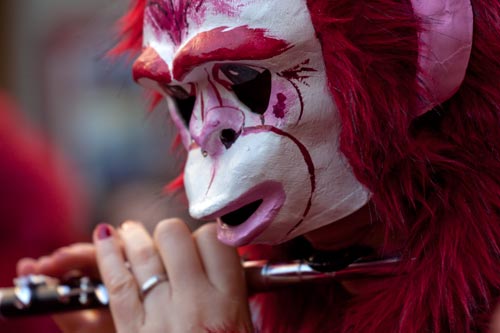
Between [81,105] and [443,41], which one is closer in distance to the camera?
[443,41]

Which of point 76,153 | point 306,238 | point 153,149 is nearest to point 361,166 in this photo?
point 306,238

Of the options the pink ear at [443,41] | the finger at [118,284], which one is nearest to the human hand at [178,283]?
the finger at [118,284]

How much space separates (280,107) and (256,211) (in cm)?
9

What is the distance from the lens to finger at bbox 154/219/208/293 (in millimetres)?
821

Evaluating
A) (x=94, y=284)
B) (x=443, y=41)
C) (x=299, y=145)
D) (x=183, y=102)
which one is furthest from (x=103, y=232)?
(x=443, y=41)

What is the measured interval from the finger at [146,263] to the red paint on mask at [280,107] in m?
0.23

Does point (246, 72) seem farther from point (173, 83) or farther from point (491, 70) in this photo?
point (491, 70)

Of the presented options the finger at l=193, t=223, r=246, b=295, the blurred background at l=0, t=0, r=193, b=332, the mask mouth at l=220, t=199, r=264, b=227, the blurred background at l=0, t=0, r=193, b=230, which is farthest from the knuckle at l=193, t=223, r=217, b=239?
the blurred background at l=0, t=0, r=193, b=230

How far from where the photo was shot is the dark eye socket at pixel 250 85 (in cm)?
70

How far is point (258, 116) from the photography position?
70cm

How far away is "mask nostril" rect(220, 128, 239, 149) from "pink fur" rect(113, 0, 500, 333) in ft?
0.30

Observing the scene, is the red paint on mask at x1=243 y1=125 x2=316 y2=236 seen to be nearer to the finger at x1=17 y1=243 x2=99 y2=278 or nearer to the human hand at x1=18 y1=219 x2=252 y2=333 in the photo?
the human hand at x1=18 y1=219 x2=252 y2=333

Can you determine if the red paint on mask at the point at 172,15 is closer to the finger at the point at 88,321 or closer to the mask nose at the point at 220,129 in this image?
the mask nose at the point at 220,129

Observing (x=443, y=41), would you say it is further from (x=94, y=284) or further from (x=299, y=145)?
(x=94, y=284)
